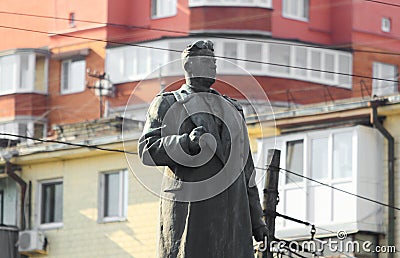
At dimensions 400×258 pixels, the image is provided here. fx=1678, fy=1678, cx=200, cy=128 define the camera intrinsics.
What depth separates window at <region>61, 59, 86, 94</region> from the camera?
2773 inches

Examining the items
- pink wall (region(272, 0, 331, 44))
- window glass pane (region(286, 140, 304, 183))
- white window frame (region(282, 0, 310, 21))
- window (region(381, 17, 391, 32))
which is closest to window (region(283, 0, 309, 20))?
white window frame (region(282, 0, 310, 21))

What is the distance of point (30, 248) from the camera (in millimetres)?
54375

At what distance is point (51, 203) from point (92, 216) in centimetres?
253

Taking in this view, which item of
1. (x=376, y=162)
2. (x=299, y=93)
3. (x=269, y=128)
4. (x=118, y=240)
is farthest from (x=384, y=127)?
(x=299, y=93)

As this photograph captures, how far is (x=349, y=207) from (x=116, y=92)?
23.3 meters

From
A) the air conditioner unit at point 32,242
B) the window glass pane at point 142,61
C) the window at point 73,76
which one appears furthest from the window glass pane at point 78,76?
the air conditioner unit at point 32,242

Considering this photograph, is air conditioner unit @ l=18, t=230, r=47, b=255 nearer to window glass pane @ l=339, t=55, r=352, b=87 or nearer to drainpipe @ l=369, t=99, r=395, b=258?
drainpipe @ l=369, t=99, r=395, b=258

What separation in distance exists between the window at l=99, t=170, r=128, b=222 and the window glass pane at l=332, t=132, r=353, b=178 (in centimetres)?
802

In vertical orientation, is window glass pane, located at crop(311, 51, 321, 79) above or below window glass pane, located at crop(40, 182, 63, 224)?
above

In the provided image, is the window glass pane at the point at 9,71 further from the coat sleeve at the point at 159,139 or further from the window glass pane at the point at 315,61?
the coat sleeve at the point at 159,139

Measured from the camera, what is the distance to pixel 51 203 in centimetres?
5481

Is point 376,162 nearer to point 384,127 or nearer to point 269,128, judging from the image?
point 384,127

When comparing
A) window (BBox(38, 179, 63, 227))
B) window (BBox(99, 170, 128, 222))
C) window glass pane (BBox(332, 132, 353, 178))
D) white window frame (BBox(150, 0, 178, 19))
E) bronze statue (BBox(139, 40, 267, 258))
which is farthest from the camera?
white window frame (BBox(150, 0, 178, 19))

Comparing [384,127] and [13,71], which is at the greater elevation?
[13,71]
